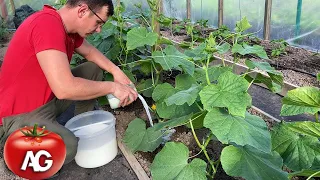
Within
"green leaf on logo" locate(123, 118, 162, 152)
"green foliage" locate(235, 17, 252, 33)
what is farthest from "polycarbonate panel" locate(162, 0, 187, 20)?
"green leaf on logo" locate(123, 118, 162, 152)

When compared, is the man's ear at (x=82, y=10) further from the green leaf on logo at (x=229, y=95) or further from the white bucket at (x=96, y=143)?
the green leaf on logo at (x=229, y=95)

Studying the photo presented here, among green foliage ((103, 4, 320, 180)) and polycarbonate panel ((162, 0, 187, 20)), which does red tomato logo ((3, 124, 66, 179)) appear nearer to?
green foliage ((103, 4, 320, 180))

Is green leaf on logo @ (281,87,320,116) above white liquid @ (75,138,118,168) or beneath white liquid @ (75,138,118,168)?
above

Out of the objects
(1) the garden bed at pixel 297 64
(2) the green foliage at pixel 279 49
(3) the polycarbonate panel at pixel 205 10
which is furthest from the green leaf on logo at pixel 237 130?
(3) the polycarbonate panel at pixel 205 10

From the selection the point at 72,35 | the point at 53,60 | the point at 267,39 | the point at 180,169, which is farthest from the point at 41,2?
the point at 180,169

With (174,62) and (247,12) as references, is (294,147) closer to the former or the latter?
(174,62)

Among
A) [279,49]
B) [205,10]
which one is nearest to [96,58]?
[279,49]

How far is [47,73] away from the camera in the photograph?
171 cm

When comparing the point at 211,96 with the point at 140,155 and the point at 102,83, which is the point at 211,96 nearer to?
the point at 102,83

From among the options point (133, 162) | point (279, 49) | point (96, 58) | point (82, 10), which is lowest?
point (133, 162)

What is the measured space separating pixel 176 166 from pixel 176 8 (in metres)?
6.29

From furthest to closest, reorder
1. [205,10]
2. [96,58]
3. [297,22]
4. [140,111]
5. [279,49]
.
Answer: [205,10] → [297,22] → [279,49] → [140,111] → [96,58]

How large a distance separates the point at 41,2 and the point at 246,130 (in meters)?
8.45

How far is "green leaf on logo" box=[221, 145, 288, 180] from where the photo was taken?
129cm
